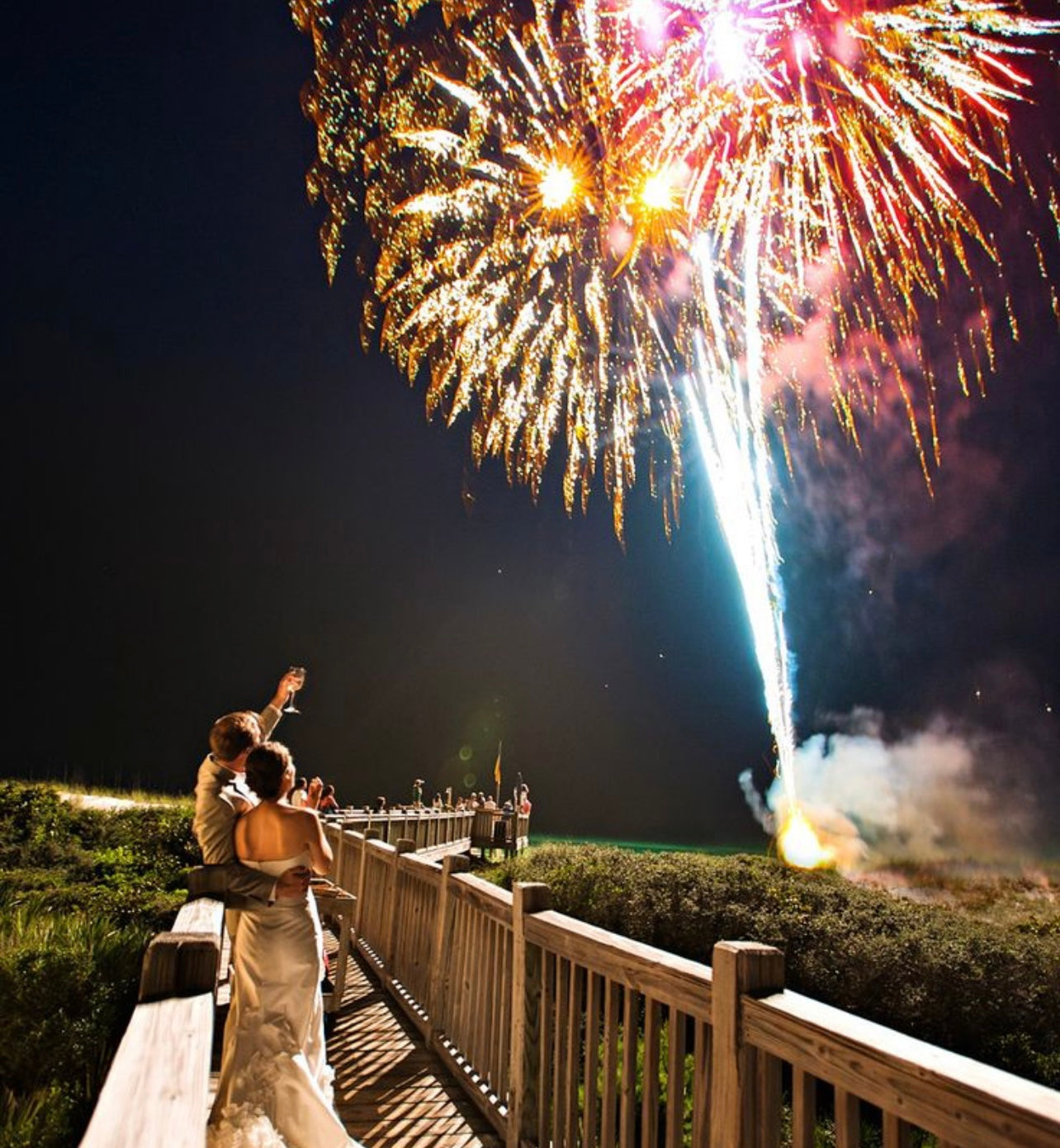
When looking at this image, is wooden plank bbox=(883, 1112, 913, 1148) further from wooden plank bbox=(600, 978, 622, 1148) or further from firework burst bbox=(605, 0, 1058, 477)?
firework burst bbox=(605, 0, 1058, 477)

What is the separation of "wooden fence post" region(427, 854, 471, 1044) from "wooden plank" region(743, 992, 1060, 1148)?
12.0 ft

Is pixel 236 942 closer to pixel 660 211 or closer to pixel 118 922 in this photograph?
pixel 118 922

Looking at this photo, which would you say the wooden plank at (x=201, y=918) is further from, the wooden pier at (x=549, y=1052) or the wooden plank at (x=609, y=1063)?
the wooden plank at (x=609, y=1063)

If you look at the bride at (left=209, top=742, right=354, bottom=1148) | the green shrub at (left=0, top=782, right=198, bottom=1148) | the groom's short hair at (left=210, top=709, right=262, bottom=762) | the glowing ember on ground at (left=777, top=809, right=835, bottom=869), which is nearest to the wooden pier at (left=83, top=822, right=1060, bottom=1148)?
the bride at (left=209, top=742, right=354, bottom=1148)

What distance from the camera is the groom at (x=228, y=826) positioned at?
416cm

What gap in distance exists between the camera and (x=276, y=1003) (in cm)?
411

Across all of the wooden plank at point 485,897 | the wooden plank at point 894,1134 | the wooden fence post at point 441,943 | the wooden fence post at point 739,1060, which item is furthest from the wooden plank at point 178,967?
the wooden fence post at point 441,943

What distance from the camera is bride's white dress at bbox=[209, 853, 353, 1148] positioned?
3.86m

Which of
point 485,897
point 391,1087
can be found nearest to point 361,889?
point 391,1087

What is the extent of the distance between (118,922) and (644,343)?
1101 cm

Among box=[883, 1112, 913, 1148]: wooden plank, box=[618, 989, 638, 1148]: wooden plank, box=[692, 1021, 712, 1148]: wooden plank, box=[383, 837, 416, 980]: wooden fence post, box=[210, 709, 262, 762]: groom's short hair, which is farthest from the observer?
box=[383, 837, 416, 980]: wooden fence post

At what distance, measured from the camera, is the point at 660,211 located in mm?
12148

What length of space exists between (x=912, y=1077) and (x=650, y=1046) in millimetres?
1467

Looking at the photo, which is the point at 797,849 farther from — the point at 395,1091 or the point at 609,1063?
the point at 609,1063
